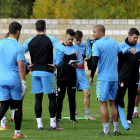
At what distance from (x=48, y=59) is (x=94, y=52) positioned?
1.15 meters

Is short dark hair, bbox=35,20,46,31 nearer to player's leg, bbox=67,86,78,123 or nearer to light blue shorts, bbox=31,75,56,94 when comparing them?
light blue shorts, bbox=31,75,56,94

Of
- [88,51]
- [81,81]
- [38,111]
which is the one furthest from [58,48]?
[88,51]

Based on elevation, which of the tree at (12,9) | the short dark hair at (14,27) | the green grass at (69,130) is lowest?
the green grass at (69,130)

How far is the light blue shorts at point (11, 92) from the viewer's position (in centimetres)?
838

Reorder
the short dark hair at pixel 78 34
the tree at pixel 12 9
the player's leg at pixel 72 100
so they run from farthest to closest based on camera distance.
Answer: the tree at pixel 12 9, the short dark hair at pixel 78 34, the player's leg at pixel 72 100

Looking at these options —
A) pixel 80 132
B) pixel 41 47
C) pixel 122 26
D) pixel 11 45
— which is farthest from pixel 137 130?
pixel 122 26

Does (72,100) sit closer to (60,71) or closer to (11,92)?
(60,71)

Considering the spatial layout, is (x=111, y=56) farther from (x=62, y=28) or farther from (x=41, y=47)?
(x=62, y=28)

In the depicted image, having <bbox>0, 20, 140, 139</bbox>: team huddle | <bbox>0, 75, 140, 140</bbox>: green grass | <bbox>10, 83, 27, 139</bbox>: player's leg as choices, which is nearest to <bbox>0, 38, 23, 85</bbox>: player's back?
<bbox>0, 20, 140, 139</bbox>: team huddle

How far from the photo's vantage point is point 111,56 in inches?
346

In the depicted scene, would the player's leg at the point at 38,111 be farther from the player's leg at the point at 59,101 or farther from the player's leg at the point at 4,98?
the player's leg at the point at 59,101

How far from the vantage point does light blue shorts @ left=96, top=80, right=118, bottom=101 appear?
8758 millimetres

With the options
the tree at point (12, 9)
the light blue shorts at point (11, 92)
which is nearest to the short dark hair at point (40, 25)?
the light blue shorts at point (11, 92)

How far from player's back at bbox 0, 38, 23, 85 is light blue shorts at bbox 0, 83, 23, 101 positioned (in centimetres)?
9
